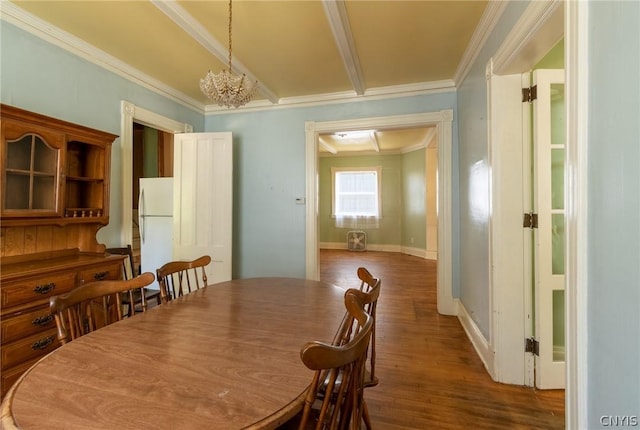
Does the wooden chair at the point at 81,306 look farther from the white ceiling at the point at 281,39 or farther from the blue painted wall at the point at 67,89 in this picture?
the white ceiling at the point at 281,39

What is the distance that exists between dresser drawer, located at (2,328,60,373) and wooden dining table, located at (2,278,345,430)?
99 centimetres

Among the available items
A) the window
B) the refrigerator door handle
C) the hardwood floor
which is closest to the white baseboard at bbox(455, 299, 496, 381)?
the hardwood floor

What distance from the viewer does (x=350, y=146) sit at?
7035 millimetres

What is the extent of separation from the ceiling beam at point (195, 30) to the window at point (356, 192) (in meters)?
5.29

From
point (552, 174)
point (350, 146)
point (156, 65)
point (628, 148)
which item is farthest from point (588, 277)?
point (350, 146)

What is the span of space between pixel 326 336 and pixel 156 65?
3.04 meters

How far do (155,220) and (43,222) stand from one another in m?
→ 1.79

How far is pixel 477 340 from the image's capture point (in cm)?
234

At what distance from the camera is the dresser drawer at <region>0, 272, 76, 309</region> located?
60.9 inches

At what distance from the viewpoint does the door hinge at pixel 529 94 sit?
185 cm

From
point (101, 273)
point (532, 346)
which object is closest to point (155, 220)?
point (101, 273)

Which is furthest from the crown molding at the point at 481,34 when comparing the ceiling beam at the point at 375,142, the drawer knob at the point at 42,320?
the drawer knob at the point at 42,320

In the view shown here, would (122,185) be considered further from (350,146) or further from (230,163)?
(350,146)

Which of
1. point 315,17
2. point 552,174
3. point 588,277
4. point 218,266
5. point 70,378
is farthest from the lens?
point 218,266
